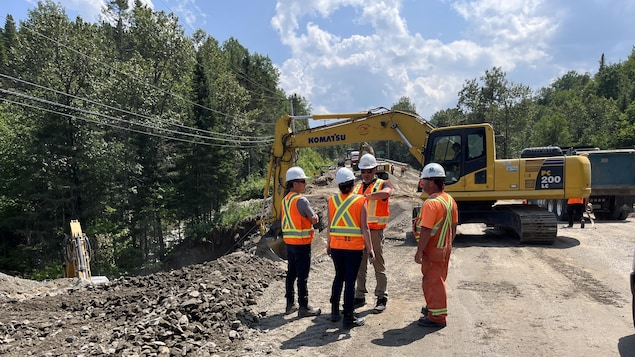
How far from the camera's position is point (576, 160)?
10.7 m

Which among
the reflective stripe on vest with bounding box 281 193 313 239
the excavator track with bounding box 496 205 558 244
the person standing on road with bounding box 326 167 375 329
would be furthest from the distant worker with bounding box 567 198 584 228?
the reflective stripe on vest with bounding box 281 193 313 239

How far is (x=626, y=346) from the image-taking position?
14.6 feet

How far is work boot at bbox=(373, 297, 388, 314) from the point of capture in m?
5.84

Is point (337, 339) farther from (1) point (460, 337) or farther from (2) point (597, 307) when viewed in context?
(2) point (597, 307)

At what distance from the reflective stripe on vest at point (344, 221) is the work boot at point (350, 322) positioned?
103cm

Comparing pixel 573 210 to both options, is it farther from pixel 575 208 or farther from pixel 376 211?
pixel 376 211

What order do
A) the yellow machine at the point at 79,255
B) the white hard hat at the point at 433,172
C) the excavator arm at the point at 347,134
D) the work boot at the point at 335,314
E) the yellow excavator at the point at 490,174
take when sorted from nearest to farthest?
1. the white hard hat at the point at 433,172
2. the work boot at the point at 335,314
3. the yellow excavator at the point at 490,174
4. the excavator arm at the point at 347,134
5. the yellow machine at the point at 79,255

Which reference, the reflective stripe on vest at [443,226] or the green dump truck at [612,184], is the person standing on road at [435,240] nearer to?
the reflective stripe on vest at [443,226]

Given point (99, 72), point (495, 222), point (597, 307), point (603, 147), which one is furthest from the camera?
point (603, 147)

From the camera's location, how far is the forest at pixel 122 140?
84.3 ft

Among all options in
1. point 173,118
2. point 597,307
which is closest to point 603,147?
point 173,118

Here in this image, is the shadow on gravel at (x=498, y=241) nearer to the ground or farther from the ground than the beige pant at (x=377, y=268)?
nearer to the ground

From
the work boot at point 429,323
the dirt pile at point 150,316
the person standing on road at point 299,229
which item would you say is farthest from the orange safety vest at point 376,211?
the dirt pile at point 150,316

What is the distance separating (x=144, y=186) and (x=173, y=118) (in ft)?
18.2
